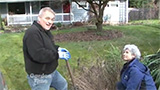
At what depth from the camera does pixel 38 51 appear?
125 inches

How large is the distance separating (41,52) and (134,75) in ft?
3.81

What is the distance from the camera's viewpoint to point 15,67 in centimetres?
754

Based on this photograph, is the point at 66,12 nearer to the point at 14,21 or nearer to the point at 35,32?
the point at 14,21

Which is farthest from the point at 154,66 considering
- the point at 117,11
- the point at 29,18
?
the point at 117,11

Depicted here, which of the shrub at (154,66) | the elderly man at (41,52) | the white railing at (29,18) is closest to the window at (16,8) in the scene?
the white railing at (29,18)

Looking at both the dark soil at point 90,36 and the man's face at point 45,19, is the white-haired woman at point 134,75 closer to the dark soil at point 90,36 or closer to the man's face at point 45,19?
the man's face at point 45,19

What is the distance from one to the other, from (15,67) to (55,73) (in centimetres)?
406

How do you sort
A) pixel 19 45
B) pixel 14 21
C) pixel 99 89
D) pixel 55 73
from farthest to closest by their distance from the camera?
pixel 14 21, pixel 19 45, pixel 99 89, pixel 55 73

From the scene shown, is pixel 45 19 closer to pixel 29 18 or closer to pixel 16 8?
pixel 29 18

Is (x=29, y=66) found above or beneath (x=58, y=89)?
above

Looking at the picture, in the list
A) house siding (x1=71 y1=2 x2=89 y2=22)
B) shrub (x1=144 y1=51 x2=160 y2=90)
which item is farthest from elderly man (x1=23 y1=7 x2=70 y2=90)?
house siding (x1=71 y1=2 x2=89 y2=22)

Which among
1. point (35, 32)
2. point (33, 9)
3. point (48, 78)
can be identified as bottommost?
point (48, 78)

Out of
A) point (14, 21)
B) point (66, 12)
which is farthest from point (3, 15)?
point (66, 12)

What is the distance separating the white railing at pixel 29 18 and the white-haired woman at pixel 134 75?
64.1ft
